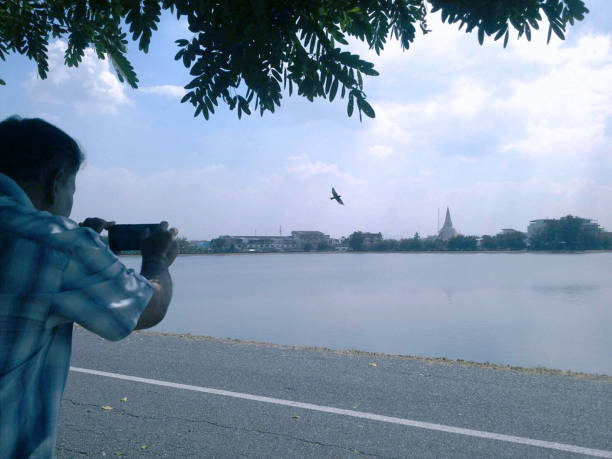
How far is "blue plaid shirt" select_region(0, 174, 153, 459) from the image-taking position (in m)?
1.32

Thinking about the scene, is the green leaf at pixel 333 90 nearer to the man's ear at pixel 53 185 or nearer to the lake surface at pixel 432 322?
the man's ear at pixel 53 185

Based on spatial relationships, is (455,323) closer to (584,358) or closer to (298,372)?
(584,358)

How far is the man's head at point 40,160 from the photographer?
5.02ft

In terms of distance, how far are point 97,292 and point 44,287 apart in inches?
5.0

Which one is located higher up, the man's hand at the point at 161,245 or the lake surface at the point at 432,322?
the man's hand at the point at 161,245

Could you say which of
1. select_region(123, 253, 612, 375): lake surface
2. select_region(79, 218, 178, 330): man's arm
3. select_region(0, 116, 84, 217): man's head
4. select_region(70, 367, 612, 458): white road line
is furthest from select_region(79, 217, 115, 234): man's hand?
select_region(123, 253, 612, 375): lake surface

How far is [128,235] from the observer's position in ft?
6.38

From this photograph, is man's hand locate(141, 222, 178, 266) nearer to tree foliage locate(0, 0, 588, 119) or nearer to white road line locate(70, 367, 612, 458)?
tree foliage locate(0, 0, 588, 119)

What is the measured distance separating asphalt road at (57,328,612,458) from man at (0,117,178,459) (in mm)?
3603

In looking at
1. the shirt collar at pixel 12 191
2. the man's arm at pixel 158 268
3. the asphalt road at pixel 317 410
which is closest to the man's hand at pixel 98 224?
the man's arm at pixel 158 268

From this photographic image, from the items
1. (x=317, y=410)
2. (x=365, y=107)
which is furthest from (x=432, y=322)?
(x=365, y=107)

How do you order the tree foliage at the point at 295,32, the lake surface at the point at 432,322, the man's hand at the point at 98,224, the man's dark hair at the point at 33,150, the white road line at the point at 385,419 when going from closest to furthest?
the man's dark hair at the point at 33,150 → the man's hand at the point at 98,224 → the tree foliage at the point at 295,32 → the white road line at the point at 385,419 → the lake surface at the point at 432,322

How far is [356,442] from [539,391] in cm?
296

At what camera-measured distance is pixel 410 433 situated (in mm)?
5242
